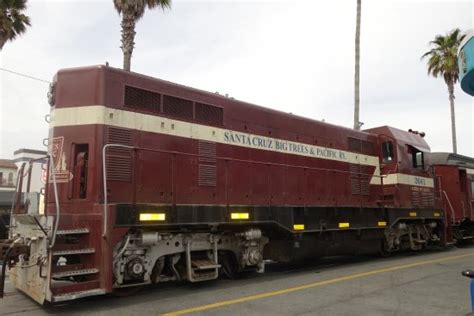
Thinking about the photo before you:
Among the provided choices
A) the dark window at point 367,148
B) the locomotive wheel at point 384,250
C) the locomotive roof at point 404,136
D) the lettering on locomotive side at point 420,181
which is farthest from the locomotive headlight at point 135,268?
the lettering on locomotive side at point 420,181

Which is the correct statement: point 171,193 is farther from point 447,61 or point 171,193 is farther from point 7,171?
point 7,171

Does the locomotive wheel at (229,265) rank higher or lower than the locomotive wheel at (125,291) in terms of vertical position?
higher

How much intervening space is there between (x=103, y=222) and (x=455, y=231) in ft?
47.1

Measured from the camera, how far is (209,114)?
8.78m

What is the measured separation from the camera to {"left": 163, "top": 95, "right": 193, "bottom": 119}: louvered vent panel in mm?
8070

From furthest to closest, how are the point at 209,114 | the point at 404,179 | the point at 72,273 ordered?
the point at 404,179 → the point at 209,114 → the point at 72,273

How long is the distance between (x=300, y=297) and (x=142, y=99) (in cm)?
427

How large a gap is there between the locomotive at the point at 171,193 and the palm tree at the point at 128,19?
6.75m

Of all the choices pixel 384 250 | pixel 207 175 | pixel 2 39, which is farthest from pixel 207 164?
pixel 2 39

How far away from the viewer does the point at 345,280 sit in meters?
8.58

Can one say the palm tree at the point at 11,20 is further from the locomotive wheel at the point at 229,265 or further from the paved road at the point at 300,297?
the locomotive wheel at the point at 229,265

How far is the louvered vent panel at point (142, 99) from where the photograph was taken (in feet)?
24.8

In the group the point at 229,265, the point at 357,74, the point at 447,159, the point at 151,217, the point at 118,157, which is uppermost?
the point at 357,74

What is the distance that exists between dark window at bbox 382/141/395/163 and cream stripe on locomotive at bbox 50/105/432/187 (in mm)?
2335
